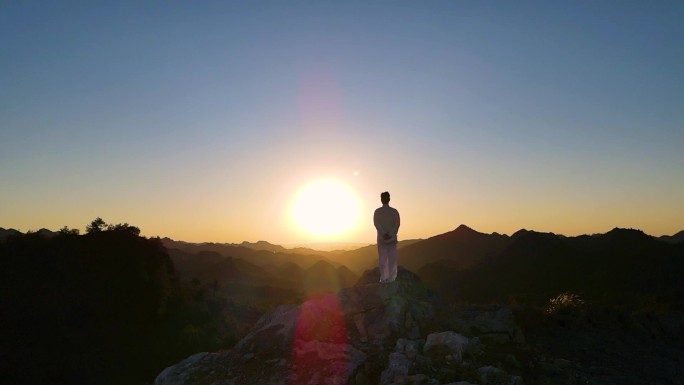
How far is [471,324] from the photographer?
483 inches

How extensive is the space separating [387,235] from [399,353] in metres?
4.51

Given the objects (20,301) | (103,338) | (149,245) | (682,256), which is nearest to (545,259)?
(682,256)

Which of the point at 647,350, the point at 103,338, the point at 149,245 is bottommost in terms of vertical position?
the point at 103,338

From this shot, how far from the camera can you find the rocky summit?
8383 millimetres

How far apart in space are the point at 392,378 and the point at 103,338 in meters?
27.0

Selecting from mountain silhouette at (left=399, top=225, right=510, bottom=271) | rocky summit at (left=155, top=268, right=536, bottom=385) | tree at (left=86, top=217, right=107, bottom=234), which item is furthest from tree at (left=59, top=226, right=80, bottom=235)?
mountain silhouette at (left=399, top=225, right=510, bottom=271)

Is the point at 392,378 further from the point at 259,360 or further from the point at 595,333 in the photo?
the point at 595,333

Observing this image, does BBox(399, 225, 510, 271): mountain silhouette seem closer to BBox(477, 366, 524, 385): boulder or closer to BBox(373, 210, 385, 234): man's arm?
BBox(373, 210, 385, 234): man's arm

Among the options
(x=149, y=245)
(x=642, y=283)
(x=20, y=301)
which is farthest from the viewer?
(x=642, y=283)

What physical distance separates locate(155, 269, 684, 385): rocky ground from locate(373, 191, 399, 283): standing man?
889 mm

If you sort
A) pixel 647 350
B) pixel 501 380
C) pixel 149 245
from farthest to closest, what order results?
1. pixel 149 245
2. pixel 647 350
3. pixel 501 380

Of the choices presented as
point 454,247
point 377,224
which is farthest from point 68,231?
point 454,247

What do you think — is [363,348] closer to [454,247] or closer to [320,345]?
[320,345]

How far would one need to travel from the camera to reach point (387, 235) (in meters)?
12.9
